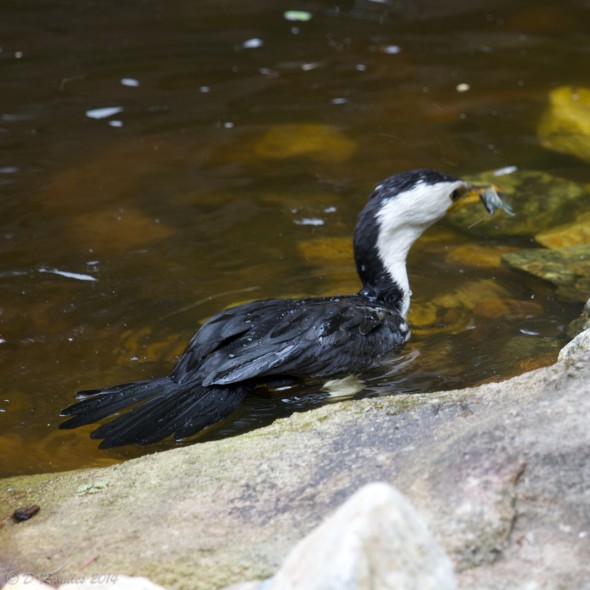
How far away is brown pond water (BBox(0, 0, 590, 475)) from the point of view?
498cm

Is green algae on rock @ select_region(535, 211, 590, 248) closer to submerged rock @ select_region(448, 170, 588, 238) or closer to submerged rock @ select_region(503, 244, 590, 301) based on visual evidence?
submerged rock @ select_region(448, 170, 588, 238)

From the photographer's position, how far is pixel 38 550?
3080mm

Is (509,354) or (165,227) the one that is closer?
(509,354)

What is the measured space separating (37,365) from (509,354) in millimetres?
2445

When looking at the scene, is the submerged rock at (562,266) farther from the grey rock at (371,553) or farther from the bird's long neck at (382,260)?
the grey rock at (371,553)

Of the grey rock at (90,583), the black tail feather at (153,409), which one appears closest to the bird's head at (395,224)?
the black tail feather at (153,409)

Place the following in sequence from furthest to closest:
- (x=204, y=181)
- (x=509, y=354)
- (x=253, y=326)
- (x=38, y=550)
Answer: (x=204, y=181) → (x=509, y=354) → (x=253, y=326) → (x=38, y=550)

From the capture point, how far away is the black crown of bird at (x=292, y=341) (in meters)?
4.11

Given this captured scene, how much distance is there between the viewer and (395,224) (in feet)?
17.1

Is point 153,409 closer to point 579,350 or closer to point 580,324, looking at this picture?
point 579,350

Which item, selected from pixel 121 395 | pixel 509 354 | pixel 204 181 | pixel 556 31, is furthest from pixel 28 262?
pixel 556 31

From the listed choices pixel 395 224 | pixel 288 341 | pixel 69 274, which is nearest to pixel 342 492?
pixel 288 341

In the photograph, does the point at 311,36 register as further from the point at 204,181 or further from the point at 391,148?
the point at 204,181

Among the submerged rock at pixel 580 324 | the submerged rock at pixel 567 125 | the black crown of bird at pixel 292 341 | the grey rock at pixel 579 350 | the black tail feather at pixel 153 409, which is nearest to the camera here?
the grey rock at pixel 579 350
